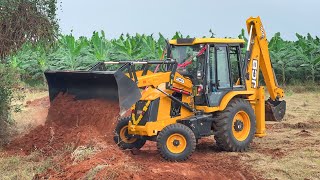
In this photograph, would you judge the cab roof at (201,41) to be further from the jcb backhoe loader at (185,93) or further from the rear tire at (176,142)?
the rear tire at (176,142)

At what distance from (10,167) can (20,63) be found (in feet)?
58.8

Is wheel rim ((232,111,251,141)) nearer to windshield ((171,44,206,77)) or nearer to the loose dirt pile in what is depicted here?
the loose dirt pile

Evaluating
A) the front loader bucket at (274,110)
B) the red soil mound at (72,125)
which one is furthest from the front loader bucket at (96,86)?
the front loader bucket at (274,110)

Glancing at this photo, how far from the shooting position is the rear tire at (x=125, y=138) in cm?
914

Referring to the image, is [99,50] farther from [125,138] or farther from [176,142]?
[176,142]

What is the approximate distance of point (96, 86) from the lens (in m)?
8.73

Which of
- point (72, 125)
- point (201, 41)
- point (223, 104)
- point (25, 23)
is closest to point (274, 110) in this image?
point (223, 104)

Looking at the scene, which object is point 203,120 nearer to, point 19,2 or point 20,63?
point 19,2

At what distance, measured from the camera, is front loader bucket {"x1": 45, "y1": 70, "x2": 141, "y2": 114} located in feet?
25.7

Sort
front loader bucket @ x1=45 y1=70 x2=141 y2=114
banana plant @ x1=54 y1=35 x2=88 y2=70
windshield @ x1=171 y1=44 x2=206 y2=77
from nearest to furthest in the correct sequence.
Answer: front loader bucket @ x1=45 y1=70 x2=141 y2=114 < windshield @ x1=171 y1=44 x2=206 y2=77 < banana plant @ x1=54 y1=35 x2=88 y2=70

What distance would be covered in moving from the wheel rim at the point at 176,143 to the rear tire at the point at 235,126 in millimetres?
884

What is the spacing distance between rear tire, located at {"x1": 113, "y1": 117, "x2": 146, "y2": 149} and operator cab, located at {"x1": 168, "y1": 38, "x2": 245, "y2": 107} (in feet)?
4.35

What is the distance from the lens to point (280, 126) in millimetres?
12609

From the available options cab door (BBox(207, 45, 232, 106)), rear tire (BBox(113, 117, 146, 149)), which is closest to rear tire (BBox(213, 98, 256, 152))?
cab door (BBox(207, 45, 232, 106))
